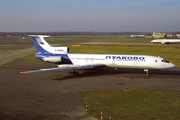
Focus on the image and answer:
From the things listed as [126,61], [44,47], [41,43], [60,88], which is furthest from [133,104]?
[41,43]

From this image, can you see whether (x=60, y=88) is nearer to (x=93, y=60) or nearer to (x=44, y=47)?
(x=93, y=60)

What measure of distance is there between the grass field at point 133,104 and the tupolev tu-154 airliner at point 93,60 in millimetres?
7507

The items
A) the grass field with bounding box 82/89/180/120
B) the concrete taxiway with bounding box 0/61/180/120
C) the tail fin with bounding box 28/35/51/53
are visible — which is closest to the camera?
the grass field with bounding box 82/89/180/120

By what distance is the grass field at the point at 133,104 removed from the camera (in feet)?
44.9

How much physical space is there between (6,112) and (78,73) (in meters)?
15.6

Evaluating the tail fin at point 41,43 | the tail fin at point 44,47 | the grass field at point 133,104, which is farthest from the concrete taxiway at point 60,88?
the tail fin at point 41,43

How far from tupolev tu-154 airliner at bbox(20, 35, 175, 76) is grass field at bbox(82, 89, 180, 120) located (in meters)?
7.51

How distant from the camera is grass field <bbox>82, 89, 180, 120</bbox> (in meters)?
13.7

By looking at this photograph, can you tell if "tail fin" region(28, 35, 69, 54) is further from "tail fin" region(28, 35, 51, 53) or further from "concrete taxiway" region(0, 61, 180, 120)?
"concrete taxiway" region(0, 61, 180, 120)

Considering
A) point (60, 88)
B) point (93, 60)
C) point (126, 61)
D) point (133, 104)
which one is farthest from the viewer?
point (93, 60)

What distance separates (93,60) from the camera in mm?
28141

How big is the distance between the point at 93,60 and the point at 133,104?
521 inches

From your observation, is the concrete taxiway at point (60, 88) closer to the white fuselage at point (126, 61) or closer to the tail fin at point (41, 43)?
the white fuselage at point (126, 61)

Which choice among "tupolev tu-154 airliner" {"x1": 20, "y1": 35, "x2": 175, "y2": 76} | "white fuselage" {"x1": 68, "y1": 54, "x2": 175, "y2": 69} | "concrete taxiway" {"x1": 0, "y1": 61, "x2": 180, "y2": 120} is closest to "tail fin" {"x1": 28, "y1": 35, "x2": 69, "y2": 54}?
"tupolev tu-154 airliner" {"x1": 20, "y1": 35, "x2": 175, "y2": 76}
